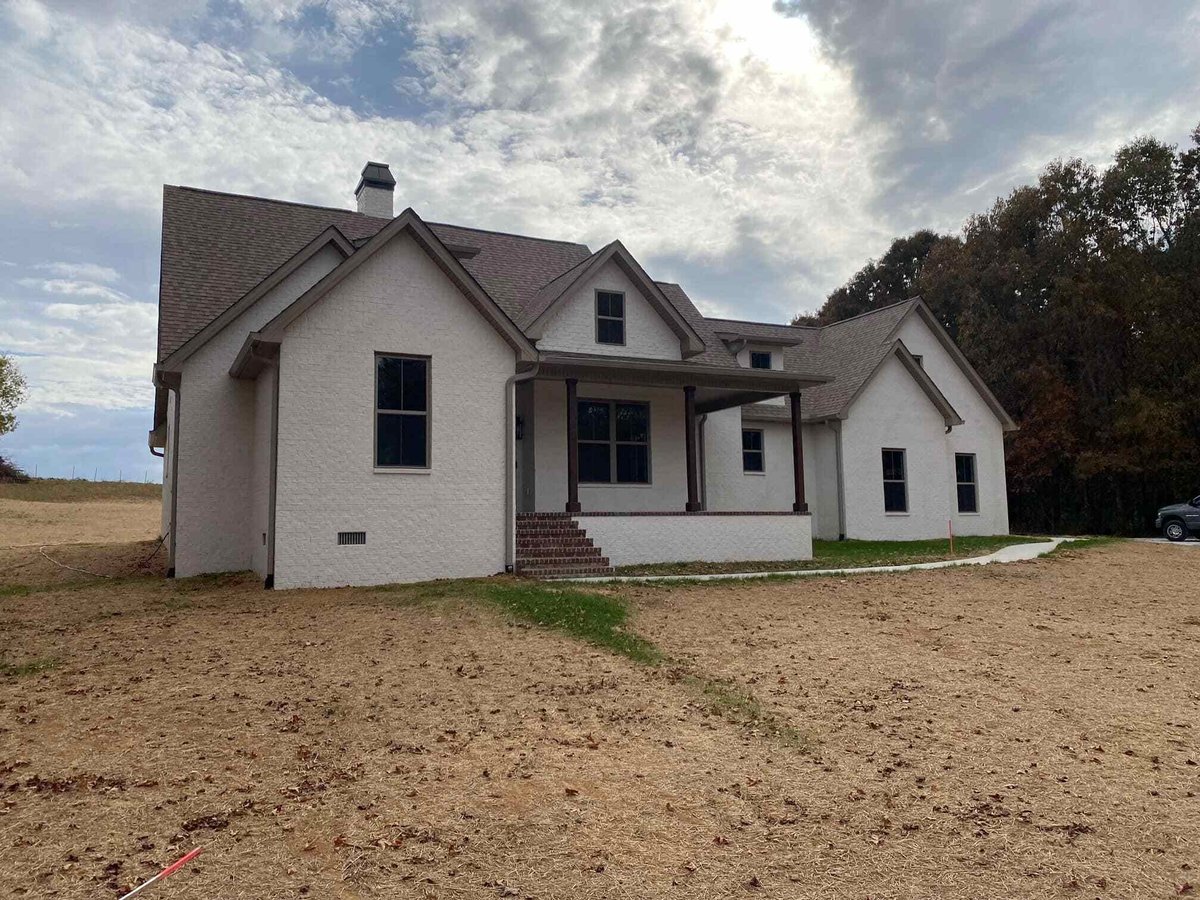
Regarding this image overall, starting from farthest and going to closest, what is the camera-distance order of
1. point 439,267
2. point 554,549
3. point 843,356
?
point 843,356
point 554,549
point 439,267

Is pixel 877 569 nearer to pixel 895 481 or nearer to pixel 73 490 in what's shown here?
pixel 895 481

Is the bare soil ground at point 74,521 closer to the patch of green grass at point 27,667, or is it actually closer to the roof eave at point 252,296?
the roof eave at point 252,296

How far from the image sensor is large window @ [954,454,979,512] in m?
25.8

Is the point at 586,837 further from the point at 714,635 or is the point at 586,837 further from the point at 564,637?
the point at 714,635

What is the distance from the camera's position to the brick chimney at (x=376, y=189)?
2105cm

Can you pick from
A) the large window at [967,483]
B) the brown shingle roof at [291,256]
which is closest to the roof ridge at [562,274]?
the brown shingle roof at [291,256]

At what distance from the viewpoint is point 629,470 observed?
19016 millimetres

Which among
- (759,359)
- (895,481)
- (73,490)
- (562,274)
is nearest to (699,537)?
(562,274)

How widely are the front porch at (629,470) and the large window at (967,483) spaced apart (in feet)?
31.4

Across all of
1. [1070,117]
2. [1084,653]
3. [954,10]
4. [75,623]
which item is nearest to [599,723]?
[1084,653]

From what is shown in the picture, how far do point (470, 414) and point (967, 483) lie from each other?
700 inches

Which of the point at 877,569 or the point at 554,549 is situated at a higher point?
the point at 554,549

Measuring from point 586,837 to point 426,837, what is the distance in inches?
35.8

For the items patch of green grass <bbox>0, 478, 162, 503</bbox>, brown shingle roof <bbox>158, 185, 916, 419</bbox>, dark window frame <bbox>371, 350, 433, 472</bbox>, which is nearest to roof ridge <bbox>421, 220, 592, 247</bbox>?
brown shingle roof <bbox>158, 185, 916, 419</bbox>
